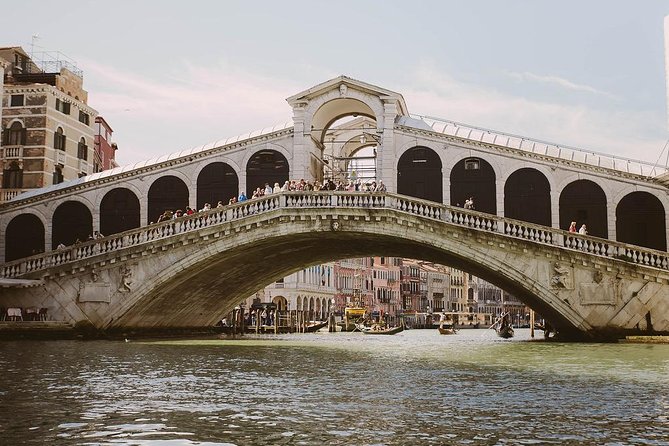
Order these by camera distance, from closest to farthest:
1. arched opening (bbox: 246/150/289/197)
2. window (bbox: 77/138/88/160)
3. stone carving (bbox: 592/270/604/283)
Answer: stone carving (bbox: 592/270/604/283)
arched opening (bbox: 246/150/289/197)
window (bbox: 77/138/88/160)

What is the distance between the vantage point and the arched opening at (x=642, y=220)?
30.8 metres

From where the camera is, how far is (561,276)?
2744cm

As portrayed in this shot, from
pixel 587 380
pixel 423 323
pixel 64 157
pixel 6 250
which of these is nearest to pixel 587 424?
pixel 587 380

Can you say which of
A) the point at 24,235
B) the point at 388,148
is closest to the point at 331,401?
the point at 388,148

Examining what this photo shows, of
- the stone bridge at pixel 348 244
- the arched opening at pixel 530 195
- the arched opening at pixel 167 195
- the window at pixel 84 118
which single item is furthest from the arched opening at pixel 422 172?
the window at pixel 84 118

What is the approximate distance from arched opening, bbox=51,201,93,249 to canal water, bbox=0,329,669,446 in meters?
15.3

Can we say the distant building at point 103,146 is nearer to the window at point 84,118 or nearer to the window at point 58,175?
the window at point 84,118

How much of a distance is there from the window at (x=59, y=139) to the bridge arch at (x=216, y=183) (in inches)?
381

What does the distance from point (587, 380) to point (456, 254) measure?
13522 millimetres

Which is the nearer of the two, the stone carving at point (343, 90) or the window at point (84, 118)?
the stone carving at point (343, 90)

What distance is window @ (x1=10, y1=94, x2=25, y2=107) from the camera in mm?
39469

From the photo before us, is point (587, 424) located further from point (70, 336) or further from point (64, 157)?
point (64, 157)

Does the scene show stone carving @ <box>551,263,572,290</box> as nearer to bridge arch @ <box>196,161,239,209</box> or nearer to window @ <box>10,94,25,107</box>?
bridge arch @ <box>196,161,239,209</box>

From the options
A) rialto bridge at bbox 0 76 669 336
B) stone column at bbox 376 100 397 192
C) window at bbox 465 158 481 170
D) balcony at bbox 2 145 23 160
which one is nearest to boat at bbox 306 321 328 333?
rialto bridge at bbox 0 76 669 336
